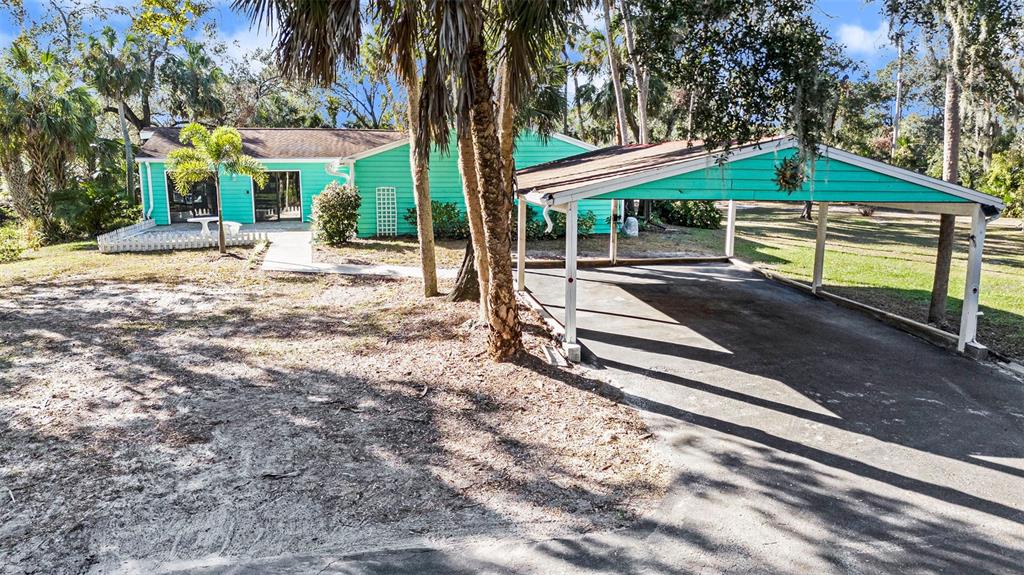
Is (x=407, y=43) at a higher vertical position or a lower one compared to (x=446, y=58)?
higher

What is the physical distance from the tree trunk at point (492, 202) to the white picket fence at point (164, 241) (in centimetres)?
1312

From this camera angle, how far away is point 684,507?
4.50 metres

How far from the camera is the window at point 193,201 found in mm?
23281

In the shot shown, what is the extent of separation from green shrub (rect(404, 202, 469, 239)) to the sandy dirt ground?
428 inches

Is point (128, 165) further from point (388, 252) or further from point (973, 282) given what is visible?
point (973, 282)

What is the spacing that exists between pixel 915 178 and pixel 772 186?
1.79 meters

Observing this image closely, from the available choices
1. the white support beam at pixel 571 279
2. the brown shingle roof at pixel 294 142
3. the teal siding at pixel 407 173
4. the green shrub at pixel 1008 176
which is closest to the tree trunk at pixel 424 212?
the white support beam at pixel 571 279

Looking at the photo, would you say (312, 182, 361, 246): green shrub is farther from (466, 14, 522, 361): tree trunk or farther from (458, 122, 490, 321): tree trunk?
(466, 14, 522, 361): tree trunk

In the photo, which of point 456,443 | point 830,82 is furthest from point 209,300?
point 830,82

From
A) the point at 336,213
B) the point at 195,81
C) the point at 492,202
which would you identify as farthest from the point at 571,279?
the point at 195,81

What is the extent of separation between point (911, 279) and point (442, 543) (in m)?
13.9

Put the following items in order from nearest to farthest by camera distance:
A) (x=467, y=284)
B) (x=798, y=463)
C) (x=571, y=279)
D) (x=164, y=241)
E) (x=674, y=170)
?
(x=798, y=463)
(x=571, y=279)
(x=674, y=170)
(x=467, y=284)
(x=164, y=241)

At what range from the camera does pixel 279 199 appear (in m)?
25.0

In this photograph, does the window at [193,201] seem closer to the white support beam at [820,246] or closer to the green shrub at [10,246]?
the green shrub at [10,246]
